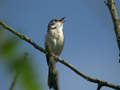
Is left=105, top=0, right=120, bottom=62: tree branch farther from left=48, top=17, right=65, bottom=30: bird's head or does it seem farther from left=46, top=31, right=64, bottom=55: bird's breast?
left=48, top=17, right=65, bottom=30: bird's head

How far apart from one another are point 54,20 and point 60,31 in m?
0.78

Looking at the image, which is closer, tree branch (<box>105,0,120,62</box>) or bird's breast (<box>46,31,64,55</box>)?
tree branch (<box>105,0,120,62</box>)

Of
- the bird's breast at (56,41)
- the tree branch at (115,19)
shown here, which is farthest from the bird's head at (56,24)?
the tree branch at (115,19)

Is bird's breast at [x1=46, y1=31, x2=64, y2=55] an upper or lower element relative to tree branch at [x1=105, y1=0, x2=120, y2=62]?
lower

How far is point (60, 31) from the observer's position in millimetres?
7977

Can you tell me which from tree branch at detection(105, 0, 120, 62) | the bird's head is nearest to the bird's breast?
the bird's head

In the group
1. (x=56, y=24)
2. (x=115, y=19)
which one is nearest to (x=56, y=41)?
(x=56, y=24)

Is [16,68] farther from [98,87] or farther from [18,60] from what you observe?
[98,87]

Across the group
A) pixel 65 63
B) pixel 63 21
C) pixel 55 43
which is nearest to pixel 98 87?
pixel 65 63

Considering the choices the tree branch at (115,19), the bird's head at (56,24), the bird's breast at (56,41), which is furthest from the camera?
the bird's head at (56,24)

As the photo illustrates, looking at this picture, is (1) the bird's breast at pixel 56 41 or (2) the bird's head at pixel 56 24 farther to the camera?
(2) the bird's head at pixel 56 24

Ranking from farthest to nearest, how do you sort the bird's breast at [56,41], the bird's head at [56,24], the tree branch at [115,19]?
the bird's head at [56,24], the bird's breast at [56,41], the tree branch at [115,19]

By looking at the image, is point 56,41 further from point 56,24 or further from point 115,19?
point 115,19

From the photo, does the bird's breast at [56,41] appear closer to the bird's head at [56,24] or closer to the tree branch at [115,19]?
the bird's head at [56,24]
